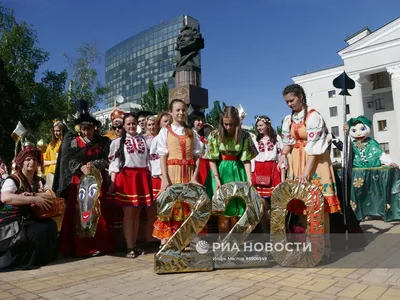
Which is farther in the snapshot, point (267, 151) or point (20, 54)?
point (20, 54)

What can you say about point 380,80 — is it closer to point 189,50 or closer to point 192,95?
point 189,50

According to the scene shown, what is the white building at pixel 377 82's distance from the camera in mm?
34188

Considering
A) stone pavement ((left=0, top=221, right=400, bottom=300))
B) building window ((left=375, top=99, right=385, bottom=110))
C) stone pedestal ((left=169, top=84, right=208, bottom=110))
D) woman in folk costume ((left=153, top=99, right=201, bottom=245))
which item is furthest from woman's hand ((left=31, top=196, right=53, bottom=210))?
building window ((left=375, top=99, right=385, bottom=110))

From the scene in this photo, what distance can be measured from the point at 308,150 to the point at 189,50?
24.2ft

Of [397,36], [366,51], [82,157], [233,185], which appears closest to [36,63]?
[82,157]

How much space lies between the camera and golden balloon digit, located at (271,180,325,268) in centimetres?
375

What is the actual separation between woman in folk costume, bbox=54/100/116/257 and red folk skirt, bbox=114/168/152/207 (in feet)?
1.43

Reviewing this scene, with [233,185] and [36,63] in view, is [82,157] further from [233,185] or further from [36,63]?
[36,63]

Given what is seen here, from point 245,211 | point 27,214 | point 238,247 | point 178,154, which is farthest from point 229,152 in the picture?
point 27,214

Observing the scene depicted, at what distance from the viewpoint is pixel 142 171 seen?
4.82 meters

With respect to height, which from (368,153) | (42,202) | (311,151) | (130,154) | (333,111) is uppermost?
(333,111)

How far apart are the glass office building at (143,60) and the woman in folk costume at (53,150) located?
78.3 metres

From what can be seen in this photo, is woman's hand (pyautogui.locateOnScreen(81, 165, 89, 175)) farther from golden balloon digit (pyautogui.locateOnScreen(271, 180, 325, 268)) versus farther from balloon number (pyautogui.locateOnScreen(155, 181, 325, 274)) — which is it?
golden balloon digit (pyautogui.locateOnScreen(271, 180, 325, 268))

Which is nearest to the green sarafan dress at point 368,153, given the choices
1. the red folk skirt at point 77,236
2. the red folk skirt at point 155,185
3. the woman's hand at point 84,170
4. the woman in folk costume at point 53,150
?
the red folk skirt at point 155,185
